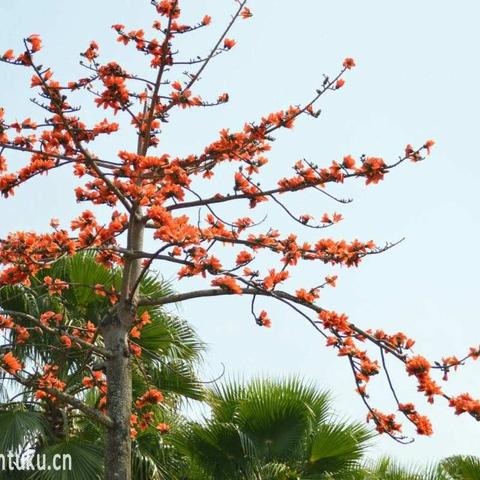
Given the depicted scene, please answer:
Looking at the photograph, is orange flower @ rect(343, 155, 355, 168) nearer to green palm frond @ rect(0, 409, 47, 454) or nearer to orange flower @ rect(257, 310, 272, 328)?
orange flower @ rect(257, 310, 272, 328)

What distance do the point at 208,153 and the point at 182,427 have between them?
3.11 meters

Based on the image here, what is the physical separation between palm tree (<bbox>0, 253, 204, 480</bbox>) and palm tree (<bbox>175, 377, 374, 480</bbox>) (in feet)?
1.02

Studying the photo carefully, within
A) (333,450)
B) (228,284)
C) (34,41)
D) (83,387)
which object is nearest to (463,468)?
(333,450)

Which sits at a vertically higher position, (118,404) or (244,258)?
(244,258)

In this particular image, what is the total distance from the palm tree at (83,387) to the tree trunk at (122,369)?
55.0 inches

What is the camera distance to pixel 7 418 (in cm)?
713

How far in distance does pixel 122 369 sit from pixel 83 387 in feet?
5.44

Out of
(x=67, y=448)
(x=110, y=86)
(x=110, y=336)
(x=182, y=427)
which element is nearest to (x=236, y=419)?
(x=182, y=427)

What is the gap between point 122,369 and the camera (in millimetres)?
5371

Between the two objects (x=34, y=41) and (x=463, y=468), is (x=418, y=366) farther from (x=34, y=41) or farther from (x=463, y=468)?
(x=463, y=468)

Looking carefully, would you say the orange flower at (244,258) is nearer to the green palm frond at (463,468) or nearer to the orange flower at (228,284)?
the orange flower at (228,284)

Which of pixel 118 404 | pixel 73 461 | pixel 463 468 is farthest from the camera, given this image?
pixel 463 468

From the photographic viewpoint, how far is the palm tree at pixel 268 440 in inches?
305

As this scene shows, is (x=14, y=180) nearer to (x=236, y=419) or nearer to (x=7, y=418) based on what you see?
(x=7, y=418)
